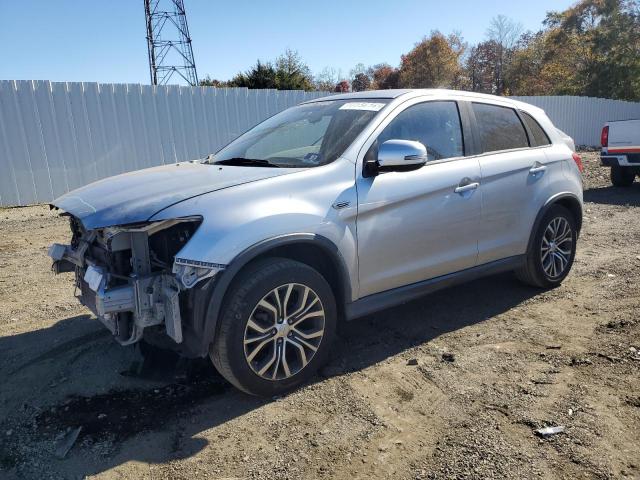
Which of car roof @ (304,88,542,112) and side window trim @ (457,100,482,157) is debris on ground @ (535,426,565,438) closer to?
side window trim @ (457,100,482,157)

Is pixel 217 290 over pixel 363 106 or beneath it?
beneath

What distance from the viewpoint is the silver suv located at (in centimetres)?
289

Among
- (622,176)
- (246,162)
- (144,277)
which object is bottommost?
(622,176)

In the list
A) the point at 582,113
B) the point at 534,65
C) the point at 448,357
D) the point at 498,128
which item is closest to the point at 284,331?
the point at 448,357

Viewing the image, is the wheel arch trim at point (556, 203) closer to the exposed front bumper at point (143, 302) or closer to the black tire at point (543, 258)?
the black tire at point (543, 258)

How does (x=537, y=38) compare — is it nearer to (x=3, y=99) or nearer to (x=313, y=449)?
(x=3, y=99)

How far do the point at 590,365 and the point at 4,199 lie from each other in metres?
10.3

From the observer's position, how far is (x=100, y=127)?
35.0ft

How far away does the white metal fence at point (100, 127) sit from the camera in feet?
32.1

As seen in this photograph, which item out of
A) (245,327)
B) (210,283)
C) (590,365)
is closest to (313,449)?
(245,327)

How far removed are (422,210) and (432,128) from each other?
740 millimetres

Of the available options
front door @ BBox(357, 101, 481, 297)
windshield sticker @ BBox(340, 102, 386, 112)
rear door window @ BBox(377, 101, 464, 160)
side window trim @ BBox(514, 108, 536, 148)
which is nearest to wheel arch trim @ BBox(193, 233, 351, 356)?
front door @ BBox(357, 101, 481, 297)

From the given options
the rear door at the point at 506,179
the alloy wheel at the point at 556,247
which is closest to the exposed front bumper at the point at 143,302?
the rear door at the point at 506,179

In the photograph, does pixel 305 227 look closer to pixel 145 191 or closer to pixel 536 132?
pixel 145 191
